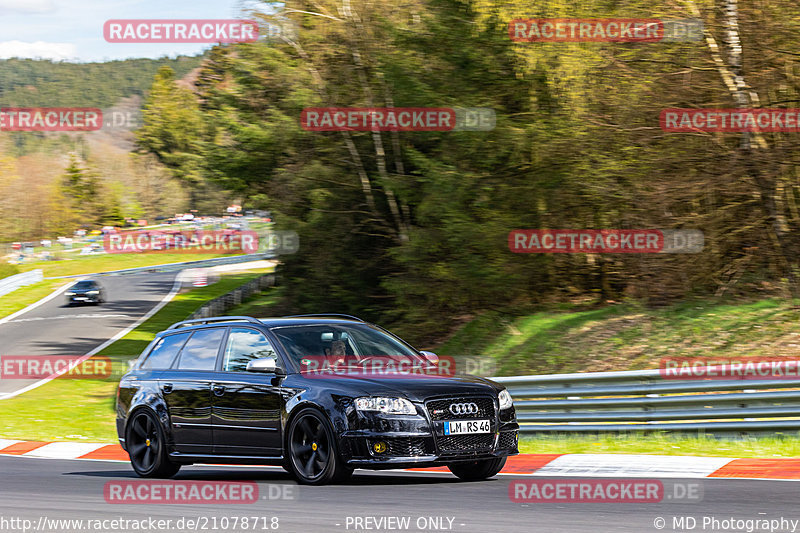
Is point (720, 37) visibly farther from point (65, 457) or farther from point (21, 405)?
point (21, 405)

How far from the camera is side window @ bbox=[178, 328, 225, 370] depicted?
1032 centimetres

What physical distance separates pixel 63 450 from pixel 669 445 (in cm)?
878

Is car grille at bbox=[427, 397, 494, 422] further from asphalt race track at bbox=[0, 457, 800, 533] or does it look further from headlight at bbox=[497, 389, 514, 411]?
asphalt race track at bbox=[0, 457, 800, 533]

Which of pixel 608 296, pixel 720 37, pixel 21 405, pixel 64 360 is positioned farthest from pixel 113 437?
pixel 64 360

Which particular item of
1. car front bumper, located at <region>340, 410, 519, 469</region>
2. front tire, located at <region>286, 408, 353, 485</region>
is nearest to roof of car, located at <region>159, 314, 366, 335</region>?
front tire, located at <region>286, 408, 353, 485</region>

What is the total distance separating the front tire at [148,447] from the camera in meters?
10.5

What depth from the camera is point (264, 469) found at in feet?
38.2

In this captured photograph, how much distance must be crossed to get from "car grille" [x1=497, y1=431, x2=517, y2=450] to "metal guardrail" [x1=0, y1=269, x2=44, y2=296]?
169 feet

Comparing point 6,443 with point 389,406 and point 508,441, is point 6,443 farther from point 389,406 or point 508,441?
point 508,441

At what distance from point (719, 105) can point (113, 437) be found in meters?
12.6
